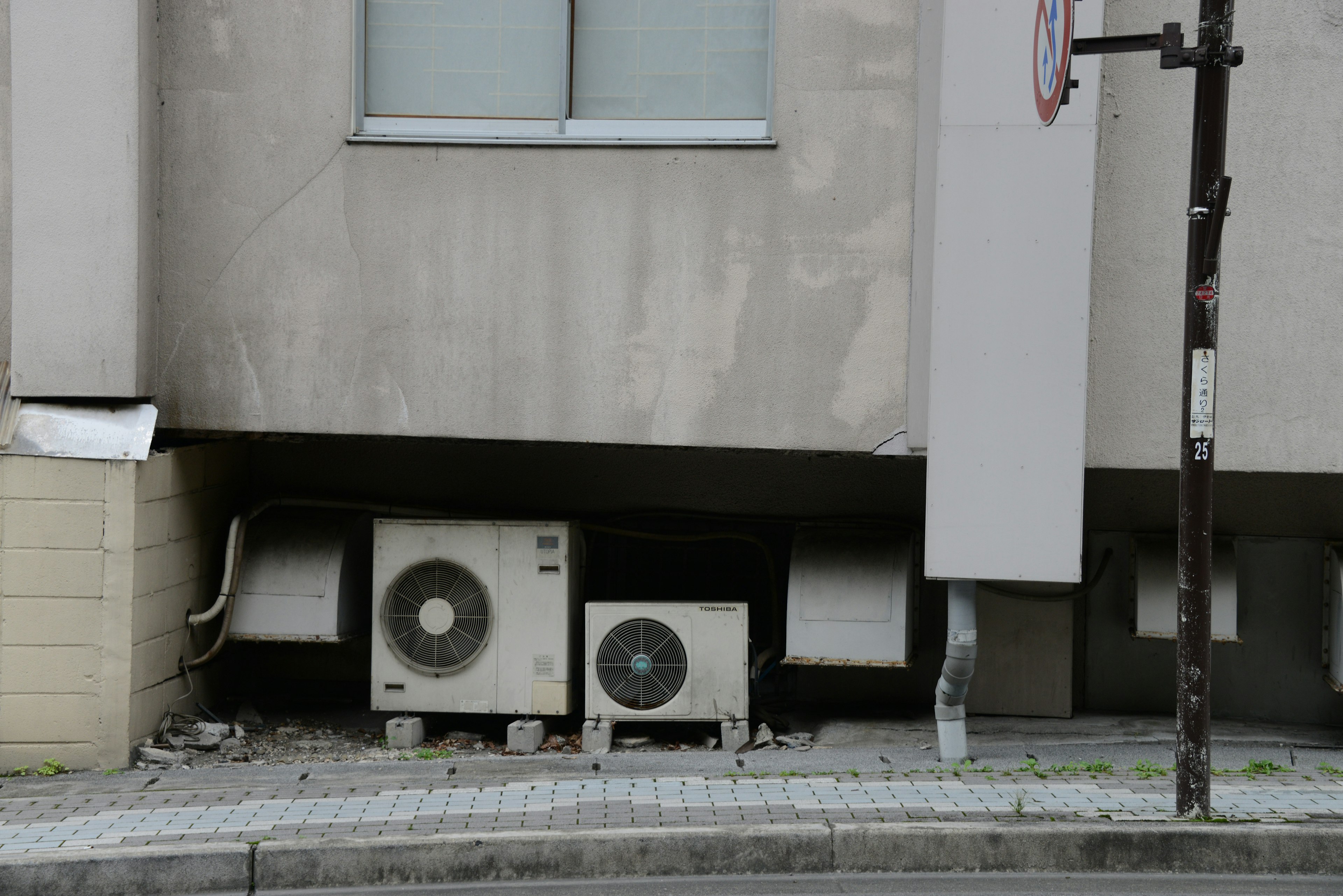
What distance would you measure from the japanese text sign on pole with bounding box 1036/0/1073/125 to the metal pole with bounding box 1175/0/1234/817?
603 mm

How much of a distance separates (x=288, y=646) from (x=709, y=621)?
3.40 m

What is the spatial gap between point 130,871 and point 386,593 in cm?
261

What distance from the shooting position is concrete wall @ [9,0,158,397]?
19.5 feet

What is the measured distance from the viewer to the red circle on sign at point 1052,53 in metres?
4.58

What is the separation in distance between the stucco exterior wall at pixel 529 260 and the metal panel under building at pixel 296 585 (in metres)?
1.11

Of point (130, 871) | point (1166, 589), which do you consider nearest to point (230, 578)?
point (130, 871)

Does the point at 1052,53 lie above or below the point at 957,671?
above

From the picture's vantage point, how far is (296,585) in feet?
23.1

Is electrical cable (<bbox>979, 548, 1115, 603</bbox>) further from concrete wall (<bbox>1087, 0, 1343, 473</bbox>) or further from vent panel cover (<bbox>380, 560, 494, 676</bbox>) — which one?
vent panel cover (<bbox>380, 560, 494, 676</bbox>)

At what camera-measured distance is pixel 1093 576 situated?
24.4ft

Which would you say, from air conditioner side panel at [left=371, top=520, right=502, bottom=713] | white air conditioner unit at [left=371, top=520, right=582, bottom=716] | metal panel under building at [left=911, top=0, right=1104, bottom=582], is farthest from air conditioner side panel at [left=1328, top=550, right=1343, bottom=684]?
air conditioner side panel at [left=371, top=520, right=502, bottom=713]

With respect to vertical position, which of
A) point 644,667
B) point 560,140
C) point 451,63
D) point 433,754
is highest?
point 451,63

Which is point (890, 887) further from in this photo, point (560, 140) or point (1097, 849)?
point (560, 140)

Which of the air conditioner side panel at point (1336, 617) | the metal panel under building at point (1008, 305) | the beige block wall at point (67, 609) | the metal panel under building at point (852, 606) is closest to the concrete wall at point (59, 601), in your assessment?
the beige block wall at point (67, 609)
